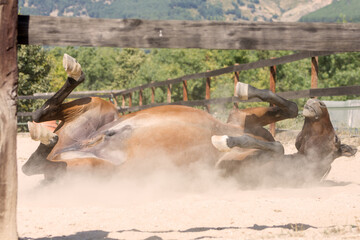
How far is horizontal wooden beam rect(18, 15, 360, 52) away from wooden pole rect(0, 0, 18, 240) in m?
0.30

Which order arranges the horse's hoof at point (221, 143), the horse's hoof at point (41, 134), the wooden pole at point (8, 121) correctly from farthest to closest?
the horse's hoof at point (221, 143) < the horse's hoof at point (41, 134) < the wooden pole at point (8, 121)

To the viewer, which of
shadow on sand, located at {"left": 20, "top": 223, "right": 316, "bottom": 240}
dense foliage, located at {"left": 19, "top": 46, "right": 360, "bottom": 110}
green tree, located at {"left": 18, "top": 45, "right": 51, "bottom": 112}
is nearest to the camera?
shadow on sand, located at {"left": 20, "top": 223, "right": 316, "bottom": 240}

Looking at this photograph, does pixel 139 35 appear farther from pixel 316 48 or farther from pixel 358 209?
pixel 358 209

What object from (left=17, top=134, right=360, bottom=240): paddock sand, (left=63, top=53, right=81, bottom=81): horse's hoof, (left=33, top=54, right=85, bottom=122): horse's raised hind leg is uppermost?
(left=63, top=53, right=81, bottom=81): horse's hoof

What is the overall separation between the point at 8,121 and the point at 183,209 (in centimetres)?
153

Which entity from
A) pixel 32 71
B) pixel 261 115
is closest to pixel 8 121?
pixel 261 115

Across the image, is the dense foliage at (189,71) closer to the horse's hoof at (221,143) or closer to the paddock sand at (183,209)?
the paddock sand at (183,209)

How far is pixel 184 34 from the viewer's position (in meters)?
2.90

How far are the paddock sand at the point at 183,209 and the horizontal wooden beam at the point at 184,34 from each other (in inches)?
A: 47.2

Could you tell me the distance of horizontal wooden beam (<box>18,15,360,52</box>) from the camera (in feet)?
9.03

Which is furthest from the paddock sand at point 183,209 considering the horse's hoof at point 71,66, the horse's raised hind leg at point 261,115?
the horse's hoof at point 71,66

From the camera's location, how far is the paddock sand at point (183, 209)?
2.77 metres

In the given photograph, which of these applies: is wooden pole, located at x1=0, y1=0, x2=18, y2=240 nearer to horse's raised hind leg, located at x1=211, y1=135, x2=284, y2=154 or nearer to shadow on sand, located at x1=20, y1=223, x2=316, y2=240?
shadow on sand, located at x1=20, y1=223, x2=316, y2=240

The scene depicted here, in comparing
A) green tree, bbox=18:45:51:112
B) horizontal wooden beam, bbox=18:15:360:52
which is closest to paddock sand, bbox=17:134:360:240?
horizontal wooden beam, bbox=18:15:360:52
